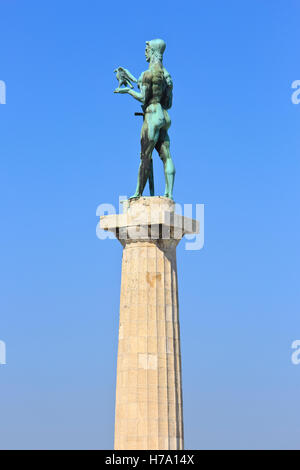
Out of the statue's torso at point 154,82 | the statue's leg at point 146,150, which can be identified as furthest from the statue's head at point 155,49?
the statue's leg at point 146,150

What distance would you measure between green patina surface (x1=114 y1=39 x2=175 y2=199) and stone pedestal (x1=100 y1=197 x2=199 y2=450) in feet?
5.08

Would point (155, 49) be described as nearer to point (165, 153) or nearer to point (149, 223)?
point (165, 153)

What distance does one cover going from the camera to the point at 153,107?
32.4 meters

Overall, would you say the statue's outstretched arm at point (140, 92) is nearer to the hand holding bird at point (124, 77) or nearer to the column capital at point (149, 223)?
the hand holding bird at point (124, 77)

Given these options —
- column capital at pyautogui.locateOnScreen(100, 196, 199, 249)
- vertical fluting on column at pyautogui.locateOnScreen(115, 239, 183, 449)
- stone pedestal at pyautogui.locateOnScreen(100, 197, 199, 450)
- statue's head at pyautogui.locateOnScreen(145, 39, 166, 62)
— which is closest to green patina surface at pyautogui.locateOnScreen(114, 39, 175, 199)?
statue's head at pyautogui.locateOnScreen(145, 39, 166, 62)

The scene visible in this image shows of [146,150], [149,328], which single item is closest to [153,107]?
[146,150]

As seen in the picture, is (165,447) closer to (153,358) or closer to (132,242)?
(153,358)

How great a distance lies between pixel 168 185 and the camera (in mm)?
32281

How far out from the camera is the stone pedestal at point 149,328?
29312mm

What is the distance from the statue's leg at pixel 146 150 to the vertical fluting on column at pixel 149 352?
2.51m

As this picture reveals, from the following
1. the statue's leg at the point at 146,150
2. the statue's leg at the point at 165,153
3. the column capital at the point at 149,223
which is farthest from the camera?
the statue's leg at the point at 165,153
